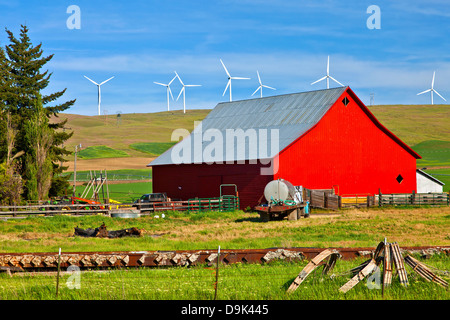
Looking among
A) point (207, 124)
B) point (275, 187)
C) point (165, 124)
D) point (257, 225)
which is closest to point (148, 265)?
point (257, 225)

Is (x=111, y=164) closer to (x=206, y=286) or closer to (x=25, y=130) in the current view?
(x=25, y=130)

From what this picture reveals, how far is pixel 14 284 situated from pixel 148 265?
135 inches

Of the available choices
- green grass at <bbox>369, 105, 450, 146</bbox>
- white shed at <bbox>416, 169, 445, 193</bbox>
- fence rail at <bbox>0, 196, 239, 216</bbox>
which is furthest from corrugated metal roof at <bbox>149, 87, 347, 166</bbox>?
green grass at <bbox>369, 105, 450, 146</bbox>

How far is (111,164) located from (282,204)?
7526 cm

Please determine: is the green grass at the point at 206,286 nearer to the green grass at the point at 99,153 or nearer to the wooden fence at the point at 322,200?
the wooden fence at the point at 322,200

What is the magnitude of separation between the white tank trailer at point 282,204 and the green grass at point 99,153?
283 feet

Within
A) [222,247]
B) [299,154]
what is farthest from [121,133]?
[222,247]

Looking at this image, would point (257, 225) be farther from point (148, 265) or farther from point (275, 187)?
point (148, 265)

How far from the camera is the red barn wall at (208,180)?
132 ft

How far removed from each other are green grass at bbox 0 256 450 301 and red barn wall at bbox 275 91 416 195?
26.1 meters

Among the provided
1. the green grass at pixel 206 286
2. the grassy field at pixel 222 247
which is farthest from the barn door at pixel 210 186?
the green grass at pixel 206 286

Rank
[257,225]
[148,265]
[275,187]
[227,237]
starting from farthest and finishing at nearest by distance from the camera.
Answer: [275,187] < [257,225] < [227,237] < [148,265]

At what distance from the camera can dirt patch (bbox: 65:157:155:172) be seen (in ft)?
318

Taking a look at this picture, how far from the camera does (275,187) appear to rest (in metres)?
34.6
